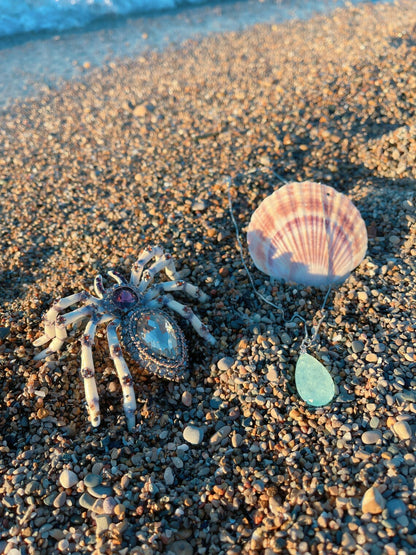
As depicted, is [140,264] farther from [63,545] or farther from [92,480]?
[63,545]

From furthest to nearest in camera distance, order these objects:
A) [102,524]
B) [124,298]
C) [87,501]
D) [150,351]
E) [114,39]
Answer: [114,39]
[124,298]
[150,351]
[87,501]
[102,524]

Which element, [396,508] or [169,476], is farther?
[169,476]

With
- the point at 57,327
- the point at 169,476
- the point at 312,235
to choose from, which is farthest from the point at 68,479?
the point at 312,235

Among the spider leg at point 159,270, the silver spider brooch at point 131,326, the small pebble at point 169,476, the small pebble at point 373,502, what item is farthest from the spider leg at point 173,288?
the small pebble at point 373,502

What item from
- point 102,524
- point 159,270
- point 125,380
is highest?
point 159,270

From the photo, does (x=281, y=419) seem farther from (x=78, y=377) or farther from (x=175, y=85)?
(x=175, y=85)

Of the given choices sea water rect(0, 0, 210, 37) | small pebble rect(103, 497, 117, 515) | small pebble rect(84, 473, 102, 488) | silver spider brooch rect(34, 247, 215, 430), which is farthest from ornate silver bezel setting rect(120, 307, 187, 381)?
sea water rect(0, 0, 210, 37)

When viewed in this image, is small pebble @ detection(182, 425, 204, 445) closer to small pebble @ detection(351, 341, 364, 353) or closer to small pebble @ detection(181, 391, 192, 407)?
small pebble @ detection(181, 391, 192, 407)
